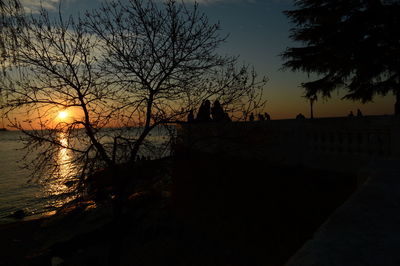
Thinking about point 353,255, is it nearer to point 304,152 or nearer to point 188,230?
point 304,152

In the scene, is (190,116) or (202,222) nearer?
(190,116)

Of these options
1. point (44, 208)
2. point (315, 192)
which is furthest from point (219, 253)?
point (44, 208)

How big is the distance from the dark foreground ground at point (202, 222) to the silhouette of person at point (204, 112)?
1.56 metres

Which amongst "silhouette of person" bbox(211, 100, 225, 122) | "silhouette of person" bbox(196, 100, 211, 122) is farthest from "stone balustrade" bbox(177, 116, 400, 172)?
"silhouette of person" bbox(211, 100, 225, 122)

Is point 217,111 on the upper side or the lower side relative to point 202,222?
upper

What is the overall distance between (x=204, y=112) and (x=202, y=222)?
4694mm

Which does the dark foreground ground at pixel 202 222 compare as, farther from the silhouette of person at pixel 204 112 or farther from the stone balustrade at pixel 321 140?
the silhouette of person at pixel 204 112

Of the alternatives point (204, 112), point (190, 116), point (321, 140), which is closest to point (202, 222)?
point (204, 112)

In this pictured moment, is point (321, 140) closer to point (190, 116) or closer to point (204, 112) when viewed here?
point (204, 112)

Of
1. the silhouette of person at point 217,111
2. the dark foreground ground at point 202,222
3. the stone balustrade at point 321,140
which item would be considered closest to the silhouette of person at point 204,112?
the silhouette of person at point 217,111

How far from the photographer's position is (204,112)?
7754mm

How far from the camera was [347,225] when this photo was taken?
6.54ft

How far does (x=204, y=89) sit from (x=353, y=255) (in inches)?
228

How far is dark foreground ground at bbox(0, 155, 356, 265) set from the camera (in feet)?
25.4
